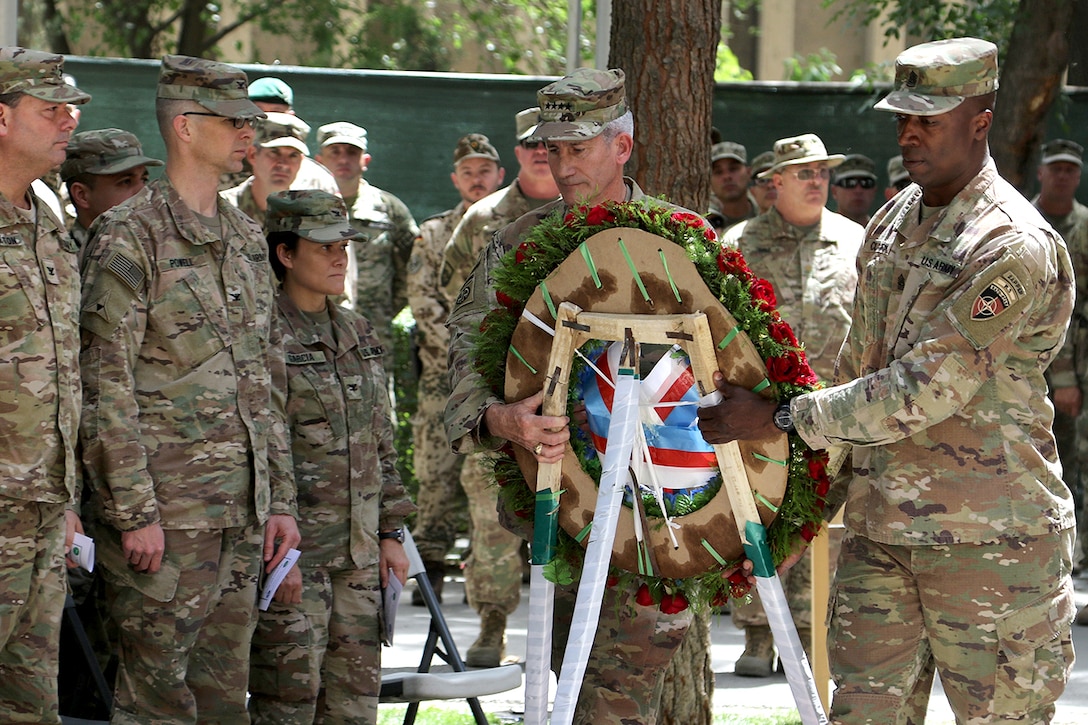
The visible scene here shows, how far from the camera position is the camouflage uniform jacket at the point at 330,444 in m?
5.63

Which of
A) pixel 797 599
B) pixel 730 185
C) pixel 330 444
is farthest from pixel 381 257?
pixel 330 444

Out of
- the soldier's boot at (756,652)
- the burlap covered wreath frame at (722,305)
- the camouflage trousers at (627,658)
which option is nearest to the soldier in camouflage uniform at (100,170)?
the burlap covered wreath frame at (722,305)

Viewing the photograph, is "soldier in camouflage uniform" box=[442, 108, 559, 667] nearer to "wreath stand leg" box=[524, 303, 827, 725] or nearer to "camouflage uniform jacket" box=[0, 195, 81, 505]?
"camouflage uniform jacket" box=[0, 195, 81, 505]

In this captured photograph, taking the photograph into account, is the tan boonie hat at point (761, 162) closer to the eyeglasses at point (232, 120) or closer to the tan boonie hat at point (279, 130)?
the tan boonie hat at point (279, 130)

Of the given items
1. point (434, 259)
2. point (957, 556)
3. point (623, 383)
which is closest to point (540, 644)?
point (623, 383)

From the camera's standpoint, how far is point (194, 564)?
505cm

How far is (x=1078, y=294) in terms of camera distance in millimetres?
9680

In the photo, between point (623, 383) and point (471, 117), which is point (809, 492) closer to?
point (623, 383)

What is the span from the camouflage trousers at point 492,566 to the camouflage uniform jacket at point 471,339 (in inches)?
108

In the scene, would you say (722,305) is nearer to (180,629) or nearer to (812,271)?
(180,629)

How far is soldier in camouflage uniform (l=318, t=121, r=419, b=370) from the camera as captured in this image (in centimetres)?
893

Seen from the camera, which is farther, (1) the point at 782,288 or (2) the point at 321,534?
(1) the point at 782,288

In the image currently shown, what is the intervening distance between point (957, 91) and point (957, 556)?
1.29m

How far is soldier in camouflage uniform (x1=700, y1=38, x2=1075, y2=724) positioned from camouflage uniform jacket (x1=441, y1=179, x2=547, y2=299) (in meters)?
3.72
